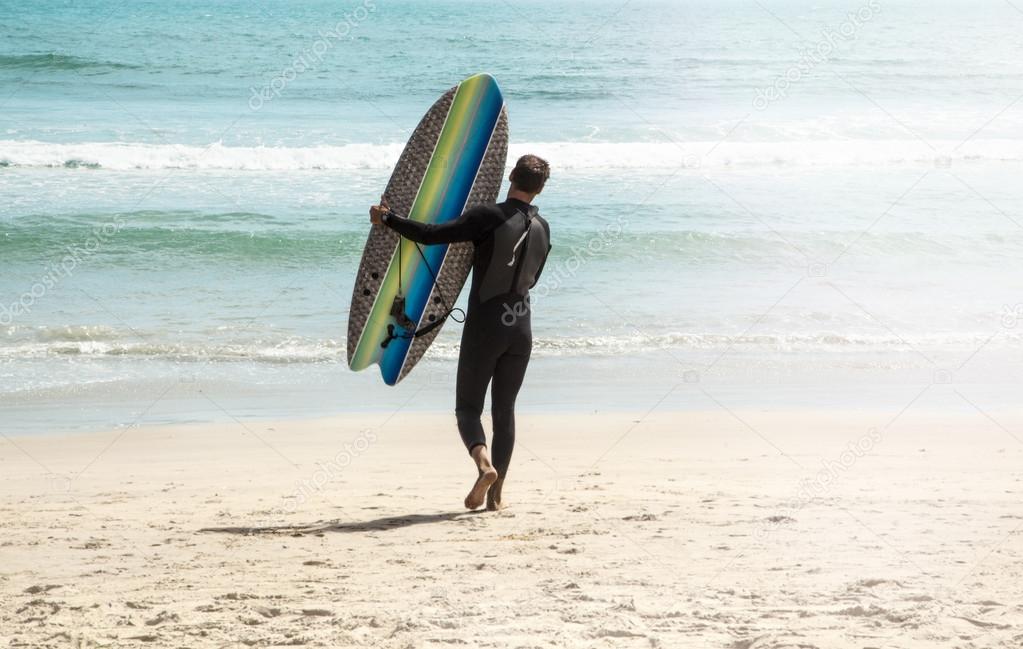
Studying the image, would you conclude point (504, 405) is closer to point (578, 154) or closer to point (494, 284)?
point (494, 284)

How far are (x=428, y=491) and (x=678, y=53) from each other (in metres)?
28.6

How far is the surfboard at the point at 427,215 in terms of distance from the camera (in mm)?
5043

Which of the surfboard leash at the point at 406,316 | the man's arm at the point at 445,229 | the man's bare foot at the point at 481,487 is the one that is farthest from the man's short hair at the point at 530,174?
the man's bare foot at the point at 481,487

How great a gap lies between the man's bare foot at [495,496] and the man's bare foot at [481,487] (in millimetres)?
119

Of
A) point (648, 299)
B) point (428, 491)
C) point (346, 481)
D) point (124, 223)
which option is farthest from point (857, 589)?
point (124, 223)

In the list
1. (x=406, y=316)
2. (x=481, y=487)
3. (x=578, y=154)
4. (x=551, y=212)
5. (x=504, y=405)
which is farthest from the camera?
(x=578, y=154)

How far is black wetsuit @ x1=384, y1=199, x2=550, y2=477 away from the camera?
4.29m

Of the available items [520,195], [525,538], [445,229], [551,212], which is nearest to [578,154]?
[551,212]

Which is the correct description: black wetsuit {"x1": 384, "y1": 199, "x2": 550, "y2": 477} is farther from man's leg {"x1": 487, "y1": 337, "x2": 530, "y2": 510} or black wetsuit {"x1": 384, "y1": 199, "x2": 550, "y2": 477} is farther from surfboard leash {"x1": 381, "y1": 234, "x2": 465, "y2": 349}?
surfboard leash {"x1": 381, "y1": 234, "x2": 465, "y2": 349}

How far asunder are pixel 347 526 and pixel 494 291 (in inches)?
44.4

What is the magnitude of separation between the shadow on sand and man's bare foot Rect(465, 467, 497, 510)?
0.26 ft

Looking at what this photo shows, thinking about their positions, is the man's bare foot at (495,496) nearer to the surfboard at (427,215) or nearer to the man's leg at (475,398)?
the man's leg at (475,398)

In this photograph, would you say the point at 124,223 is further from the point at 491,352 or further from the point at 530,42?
the point at 530,42

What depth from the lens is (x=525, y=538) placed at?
403 cm
